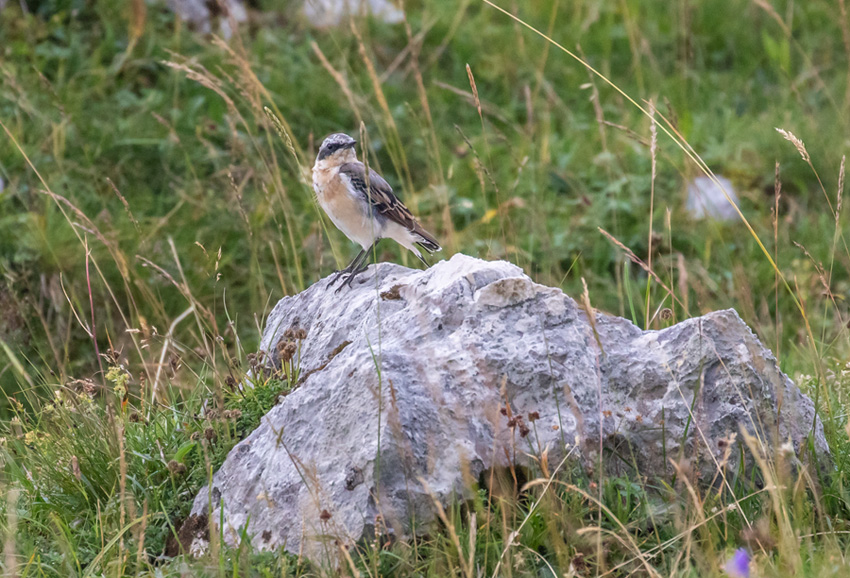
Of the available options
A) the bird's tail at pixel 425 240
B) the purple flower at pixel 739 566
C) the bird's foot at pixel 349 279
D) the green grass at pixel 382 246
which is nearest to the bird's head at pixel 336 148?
the green grass at pixel 382 246

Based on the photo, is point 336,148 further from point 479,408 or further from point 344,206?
point 479,408

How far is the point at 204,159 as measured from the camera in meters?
7.25

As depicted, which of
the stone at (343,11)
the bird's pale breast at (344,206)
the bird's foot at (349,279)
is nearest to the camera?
the bird's foot at (349,279)

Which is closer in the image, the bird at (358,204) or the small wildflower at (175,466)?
the small wildflower at (175,466)

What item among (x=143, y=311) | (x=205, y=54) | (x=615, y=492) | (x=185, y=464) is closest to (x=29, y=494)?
(x=185, y=464)

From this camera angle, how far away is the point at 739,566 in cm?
255

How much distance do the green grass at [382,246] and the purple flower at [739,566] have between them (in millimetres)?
138

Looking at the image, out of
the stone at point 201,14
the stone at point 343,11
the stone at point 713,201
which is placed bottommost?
the stone at point 713,201

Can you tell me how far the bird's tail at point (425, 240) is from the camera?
503cm

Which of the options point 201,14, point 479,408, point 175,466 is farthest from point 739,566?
point 201,14

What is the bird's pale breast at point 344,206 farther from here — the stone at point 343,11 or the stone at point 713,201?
the stone at point 343,11

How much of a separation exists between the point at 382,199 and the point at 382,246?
2.03 meters

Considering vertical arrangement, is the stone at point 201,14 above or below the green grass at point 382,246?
above

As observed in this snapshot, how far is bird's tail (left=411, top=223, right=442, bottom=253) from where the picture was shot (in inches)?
198
